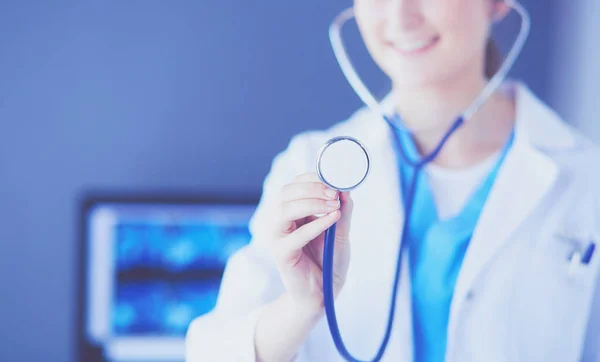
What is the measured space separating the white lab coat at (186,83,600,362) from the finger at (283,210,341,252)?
13 centimetres

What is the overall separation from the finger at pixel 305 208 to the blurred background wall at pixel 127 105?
102 centimetres

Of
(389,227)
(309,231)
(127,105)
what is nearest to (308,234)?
(309,231)

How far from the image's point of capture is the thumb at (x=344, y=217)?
1.72 feet

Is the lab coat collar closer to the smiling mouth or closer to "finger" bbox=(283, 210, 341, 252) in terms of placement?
the smiling mouth

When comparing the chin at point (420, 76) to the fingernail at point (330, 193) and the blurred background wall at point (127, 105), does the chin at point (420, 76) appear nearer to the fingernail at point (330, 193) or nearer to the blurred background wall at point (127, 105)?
the fingernail at point (330, 193)

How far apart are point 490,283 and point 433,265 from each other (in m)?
0.08

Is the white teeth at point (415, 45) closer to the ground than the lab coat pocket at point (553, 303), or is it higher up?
higher up

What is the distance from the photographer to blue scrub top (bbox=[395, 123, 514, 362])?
0.72 meters

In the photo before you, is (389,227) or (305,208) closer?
(305,208)

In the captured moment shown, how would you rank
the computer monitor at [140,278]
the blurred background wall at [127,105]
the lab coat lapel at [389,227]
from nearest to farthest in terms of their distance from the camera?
the lab coat lapel at [389,227]
the computer monitor at [140,278]
the blurred background wall at [127,105]

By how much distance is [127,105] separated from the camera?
1556 mm

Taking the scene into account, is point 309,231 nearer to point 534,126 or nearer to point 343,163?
point 343,163

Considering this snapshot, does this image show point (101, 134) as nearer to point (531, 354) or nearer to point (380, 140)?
point (380, 140)

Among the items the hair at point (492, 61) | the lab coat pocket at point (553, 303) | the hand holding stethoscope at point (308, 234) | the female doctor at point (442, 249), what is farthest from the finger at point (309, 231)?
the hair at point (492, 61)
